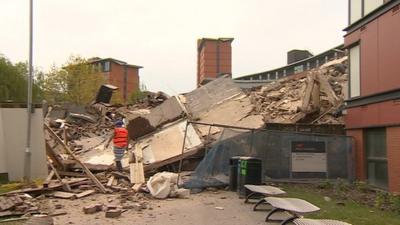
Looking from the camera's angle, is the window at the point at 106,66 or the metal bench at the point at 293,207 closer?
the metal bench at the point at 293,207

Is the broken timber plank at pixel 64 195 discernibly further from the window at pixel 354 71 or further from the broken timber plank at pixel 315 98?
the broken timber plank at pixel 315 98

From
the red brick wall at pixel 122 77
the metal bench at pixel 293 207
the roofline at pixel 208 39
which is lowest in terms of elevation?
the metal bench at pixel 293 207

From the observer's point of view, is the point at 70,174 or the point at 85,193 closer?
the point at 85,193

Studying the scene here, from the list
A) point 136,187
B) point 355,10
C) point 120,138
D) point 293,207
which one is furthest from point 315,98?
point 293,207

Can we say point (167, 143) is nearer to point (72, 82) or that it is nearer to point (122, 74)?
point (72, 82)

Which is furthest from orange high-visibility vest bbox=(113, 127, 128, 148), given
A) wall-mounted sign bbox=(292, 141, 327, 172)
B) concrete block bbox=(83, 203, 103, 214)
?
concrete block bbox=(83, 203, 103, 214)

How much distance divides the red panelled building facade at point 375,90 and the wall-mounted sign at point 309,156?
152cm

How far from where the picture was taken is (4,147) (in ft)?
61.3

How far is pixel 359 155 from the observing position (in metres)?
19.9

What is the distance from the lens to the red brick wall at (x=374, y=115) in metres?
17.1

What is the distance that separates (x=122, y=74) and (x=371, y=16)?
111016 mm

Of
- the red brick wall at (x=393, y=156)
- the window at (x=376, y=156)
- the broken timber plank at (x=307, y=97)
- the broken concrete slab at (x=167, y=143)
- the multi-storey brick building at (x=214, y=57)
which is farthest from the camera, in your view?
the multi-storey brick building at (x=214, y=57)

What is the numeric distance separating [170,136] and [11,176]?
6.67 m

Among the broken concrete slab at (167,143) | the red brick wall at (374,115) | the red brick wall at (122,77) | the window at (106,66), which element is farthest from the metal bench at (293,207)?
the window at (106,66)
